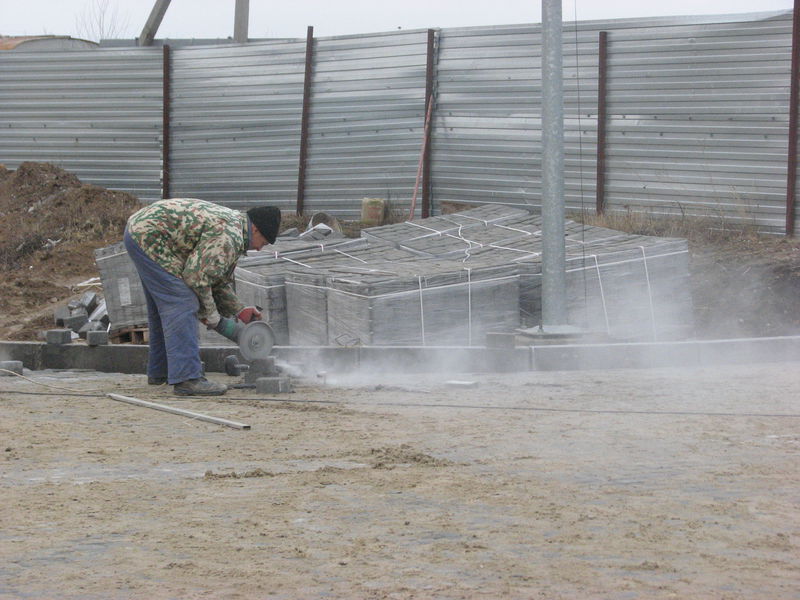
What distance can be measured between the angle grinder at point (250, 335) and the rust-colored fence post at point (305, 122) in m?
9.67

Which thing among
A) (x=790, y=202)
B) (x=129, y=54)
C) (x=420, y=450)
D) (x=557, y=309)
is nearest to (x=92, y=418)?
(x=420, y=450)

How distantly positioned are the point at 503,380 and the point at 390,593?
18.0ft

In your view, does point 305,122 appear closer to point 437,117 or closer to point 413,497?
point 437,117

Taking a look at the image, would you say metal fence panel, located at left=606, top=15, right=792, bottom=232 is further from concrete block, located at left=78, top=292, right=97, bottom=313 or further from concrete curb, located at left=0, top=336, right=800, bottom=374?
concrete block, located at left=78, top=292, right=97, bottom=313

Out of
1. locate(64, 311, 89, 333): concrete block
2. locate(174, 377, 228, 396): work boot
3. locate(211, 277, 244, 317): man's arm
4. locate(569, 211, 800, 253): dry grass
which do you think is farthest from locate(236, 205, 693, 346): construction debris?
locate(64, 311, 89, 333): concrete block

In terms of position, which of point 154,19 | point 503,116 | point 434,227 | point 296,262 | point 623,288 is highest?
point 154,19

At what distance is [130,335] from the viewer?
12953 millimetres

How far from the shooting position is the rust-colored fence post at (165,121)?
20.0 meters

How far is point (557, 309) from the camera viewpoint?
1038 centimetres

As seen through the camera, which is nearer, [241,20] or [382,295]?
[382,295]

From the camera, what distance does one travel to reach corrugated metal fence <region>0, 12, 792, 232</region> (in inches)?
599

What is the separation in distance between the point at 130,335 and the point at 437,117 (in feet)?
22.4

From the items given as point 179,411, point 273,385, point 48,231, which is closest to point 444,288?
point 273,385

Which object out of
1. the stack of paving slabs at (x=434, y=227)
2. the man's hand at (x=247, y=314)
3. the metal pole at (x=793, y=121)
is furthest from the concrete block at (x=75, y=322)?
the metal pole at (x=793, y=121)
